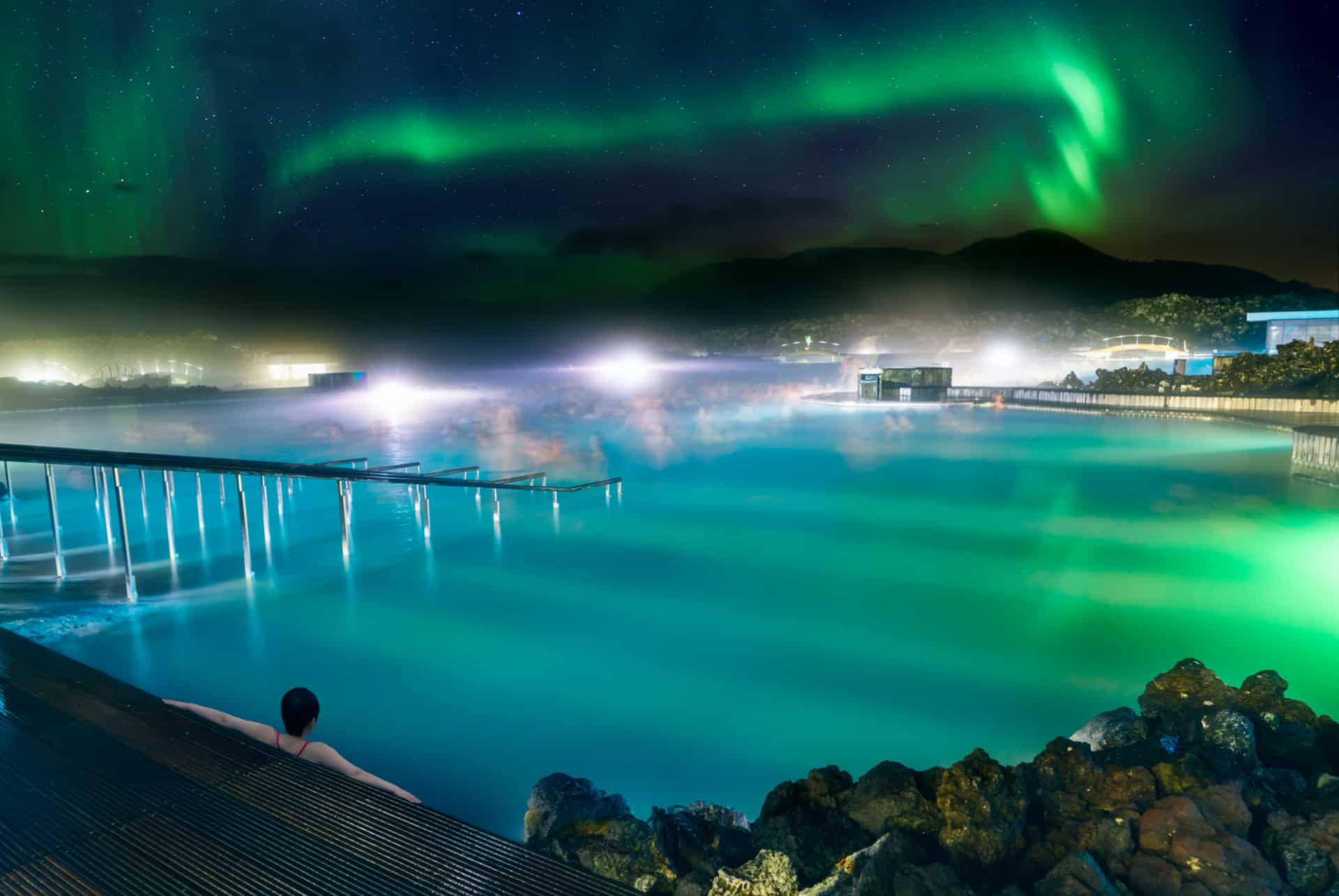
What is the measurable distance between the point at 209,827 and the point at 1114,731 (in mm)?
4655

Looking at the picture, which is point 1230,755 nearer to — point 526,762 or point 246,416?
point 526,762

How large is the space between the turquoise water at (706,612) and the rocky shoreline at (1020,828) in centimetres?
108

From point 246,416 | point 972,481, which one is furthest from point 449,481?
point 246,416

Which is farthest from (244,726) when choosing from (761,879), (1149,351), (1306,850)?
(1149,351)

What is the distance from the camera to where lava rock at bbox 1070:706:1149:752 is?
471 cm

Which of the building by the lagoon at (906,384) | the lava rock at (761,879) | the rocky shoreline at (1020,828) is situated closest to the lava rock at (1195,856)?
the rocky shoreline at (1020,828)

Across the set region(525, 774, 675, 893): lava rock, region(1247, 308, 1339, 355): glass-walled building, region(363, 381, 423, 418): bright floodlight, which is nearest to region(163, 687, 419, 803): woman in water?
region(525, 774, 675, 893): lava rock

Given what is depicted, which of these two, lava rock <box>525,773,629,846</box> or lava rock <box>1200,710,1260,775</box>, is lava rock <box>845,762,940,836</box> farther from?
lava rock <box>1200,710,1260,775</box>

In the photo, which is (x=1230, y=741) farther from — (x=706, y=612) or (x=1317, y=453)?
(x=1317, y=453)

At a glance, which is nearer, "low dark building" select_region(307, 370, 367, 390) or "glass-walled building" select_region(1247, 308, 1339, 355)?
"glass-walled building" select_region(1247, 308, 1339, 355)

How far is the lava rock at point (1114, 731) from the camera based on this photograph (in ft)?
15.5

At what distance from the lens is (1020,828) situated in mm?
3652

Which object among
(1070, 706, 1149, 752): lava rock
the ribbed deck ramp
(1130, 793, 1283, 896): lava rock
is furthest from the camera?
(1070, 706, 1149, 752): lava rock

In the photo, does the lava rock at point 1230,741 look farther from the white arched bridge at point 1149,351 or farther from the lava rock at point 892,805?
the white arched bridge at point 1149,351
